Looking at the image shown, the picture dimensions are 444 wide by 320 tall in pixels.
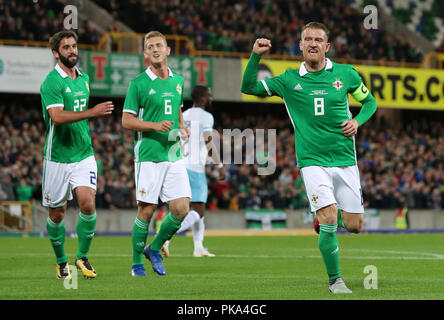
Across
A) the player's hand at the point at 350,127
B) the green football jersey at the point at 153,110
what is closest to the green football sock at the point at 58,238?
the green football jersey at the point at 153,110

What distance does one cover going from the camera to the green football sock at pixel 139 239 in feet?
30.3

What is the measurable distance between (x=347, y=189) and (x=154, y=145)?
239 cm

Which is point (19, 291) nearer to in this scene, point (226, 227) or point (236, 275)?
point (236, 275)

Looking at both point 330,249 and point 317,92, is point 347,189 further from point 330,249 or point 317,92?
point 317,92

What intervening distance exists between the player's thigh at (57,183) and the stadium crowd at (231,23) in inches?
743

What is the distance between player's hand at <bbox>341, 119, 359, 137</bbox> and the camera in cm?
766

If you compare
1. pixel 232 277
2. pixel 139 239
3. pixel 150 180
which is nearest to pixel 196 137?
pixel 150 180

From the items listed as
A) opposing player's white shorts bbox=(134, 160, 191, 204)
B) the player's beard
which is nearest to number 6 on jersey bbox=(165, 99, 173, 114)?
opposing player's white shorts bbox=(134, 160, 191, 204)

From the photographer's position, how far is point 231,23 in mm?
33156

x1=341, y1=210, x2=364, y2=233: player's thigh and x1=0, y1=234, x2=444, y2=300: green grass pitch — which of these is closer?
x1=0, y1=234, x2=444, y2=300: green grass pitch

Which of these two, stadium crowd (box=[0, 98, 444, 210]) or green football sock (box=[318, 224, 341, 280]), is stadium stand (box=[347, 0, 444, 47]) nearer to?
stadium crowd (box=[0, 98, 444, 210])

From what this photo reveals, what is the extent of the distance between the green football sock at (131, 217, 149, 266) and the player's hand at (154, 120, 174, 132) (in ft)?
3.59
